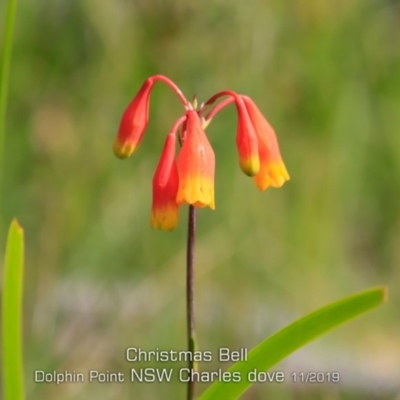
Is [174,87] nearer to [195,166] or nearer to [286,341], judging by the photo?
[195,166]

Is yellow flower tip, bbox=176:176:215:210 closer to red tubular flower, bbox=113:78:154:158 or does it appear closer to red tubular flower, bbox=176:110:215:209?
red tubular flower, bbox=176:110:215:209

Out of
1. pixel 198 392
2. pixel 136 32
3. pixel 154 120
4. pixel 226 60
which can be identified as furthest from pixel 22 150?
pixel 198 392

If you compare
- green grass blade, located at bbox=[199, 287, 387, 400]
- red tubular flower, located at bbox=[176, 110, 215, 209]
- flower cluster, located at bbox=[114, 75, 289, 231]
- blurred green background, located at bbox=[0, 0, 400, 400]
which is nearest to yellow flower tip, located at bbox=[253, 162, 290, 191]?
flower cluster, located at bbox=[114, 75, 289, 231]

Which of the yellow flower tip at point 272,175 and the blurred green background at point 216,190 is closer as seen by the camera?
the yellow flower tip at point 272,175

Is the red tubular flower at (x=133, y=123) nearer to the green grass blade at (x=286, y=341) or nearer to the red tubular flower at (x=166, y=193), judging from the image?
the red tubular flower at (x=166, y=193)

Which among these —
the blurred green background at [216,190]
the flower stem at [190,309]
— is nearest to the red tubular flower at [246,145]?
the flower stem at [190,309]

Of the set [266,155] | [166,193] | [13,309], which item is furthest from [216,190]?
[13,309]

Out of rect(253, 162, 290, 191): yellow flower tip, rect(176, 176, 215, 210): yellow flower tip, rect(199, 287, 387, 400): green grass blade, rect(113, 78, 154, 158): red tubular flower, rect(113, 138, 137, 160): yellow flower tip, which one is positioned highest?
rect(113, 78, 154, 158): red tubular flower

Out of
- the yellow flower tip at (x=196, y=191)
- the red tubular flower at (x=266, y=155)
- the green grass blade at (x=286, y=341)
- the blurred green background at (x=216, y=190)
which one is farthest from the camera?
the blurred green background at (x=216, y=190)
